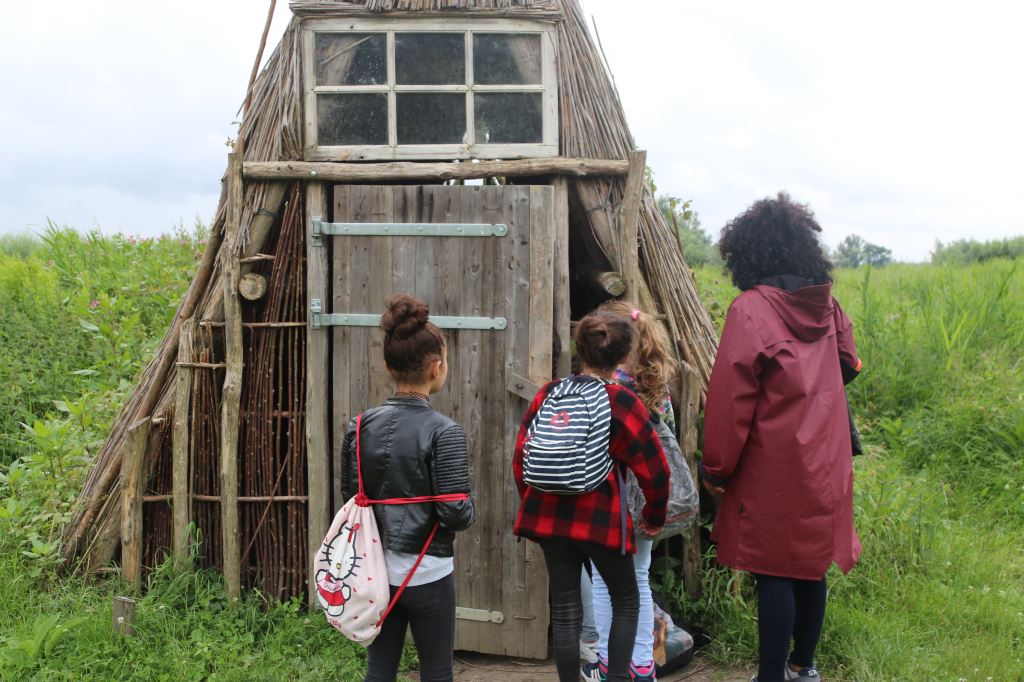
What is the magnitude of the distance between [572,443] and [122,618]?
256 cm

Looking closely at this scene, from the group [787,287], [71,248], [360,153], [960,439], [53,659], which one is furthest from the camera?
[71,248]

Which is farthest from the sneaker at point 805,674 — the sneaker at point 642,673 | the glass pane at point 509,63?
the glass pane at point 509,63

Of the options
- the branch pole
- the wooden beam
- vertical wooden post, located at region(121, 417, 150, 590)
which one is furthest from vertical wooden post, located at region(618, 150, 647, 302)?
vertical wooden post, located at region(121, 417, 150, 590)

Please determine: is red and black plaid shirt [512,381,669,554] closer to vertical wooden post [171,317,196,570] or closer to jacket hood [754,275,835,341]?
jacket hood [754,275,835,341]

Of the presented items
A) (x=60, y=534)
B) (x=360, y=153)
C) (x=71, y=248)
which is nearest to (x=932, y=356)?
(x=360, y=153)

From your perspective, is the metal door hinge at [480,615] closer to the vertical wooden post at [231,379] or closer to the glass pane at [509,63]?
the vertical wooden post at [231,379]

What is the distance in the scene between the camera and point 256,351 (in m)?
4.59

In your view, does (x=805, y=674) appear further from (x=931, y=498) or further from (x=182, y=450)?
(x=182, y=450)

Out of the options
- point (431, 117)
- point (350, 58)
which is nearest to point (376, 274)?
point (431, 117)

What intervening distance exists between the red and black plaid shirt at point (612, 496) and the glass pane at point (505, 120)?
6.05ft

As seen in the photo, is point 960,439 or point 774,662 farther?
point 960,439

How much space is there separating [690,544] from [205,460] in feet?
8.78

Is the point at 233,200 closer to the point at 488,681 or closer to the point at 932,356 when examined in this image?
the point at 488,681

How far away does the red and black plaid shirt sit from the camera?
10.1 feet
